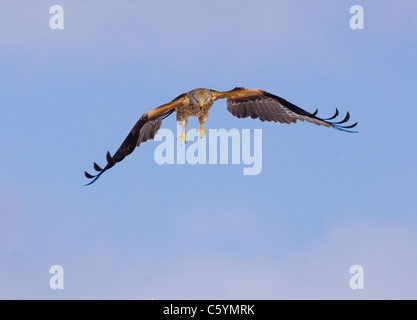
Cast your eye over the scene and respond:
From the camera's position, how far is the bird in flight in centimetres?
1225

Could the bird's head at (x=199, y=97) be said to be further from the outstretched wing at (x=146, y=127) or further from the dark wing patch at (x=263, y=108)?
the dark wing patch at (x=263, y=108)

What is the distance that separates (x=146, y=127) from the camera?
12.7m

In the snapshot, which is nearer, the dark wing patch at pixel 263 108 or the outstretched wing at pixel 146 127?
the outstretched wing at pixel 146 127

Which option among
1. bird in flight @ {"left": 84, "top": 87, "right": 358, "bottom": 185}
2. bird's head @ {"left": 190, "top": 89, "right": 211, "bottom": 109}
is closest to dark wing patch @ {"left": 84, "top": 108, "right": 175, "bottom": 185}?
bird in flight @ {"left": 84, "top": 87, "right": 358, "bottom": 185}

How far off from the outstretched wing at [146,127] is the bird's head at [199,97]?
0.24m

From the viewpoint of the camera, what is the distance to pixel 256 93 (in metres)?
13.3

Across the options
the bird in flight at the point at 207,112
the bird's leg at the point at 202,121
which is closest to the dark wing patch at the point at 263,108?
the bird in flight at the point at 207,112

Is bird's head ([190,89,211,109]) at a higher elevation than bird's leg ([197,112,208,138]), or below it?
higher

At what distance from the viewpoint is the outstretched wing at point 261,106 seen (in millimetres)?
13195

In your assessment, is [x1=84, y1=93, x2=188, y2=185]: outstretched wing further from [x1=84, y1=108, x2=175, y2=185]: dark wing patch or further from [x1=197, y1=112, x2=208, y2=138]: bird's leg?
[x1=197, y1=112, x2=208, y2=138]: bird's leg

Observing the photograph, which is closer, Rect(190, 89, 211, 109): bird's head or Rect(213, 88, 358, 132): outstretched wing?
Rect(190, 89, 211, 109): bird's head
